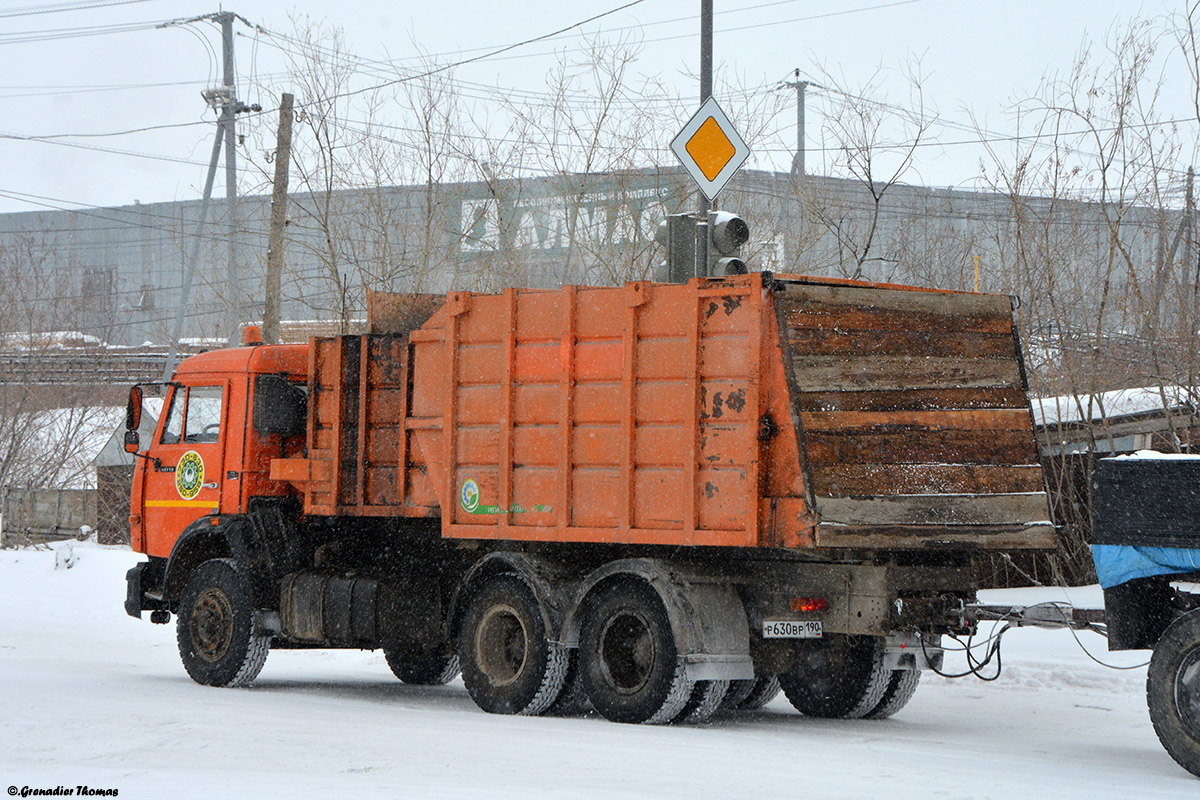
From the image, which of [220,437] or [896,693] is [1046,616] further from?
[220,437]

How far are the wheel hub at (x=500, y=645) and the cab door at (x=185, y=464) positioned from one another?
11.4 ft

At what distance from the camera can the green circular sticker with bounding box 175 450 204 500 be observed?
12.7 meters

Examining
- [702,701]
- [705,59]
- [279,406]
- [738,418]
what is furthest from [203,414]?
[738,418]

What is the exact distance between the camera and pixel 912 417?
8812 millimetres

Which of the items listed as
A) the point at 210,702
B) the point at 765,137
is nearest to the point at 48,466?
the point at 765,137

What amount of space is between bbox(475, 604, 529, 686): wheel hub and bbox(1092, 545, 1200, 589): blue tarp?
4.14 meters

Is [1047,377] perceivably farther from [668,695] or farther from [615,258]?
[668,695]

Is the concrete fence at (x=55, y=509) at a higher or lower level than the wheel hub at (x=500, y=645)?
higher

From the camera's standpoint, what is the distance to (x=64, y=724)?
8.72 m

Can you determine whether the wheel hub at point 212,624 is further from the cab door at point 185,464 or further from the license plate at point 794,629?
the license plate at point 794,629

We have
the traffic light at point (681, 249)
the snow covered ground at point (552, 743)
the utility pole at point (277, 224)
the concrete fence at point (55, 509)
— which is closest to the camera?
the snow covered ground at point (552, 743)

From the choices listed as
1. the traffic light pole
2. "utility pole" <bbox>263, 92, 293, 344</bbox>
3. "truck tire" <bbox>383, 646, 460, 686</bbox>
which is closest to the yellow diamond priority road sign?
the traffic light pole

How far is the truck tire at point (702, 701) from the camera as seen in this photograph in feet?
29.9

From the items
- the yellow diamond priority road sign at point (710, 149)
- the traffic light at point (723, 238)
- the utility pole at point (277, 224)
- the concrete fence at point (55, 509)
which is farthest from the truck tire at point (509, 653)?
the concrete fence at point (55, 509)
